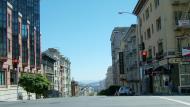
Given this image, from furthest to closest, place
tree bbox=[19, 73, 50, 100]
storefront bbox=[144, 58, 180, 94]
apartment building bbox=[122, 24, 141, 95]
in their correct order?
apartment building bbox=[122, 24, 141, 95], tree bbox=[19, 73, 50, 100], storefront bbox=[144, 58, 180, 94]

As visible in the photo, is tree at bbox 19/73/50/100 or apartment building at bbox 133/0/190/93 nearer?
apartment building at bbox 133/0/190/93

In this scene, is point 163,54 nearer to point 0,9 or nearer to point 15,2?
point 0,9

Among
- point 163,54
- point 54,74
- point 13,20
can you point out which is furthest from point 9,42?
point 54,74

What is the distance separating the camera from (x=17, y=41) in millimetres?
68688

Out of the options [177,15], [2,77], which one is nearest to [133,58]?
[2,77]

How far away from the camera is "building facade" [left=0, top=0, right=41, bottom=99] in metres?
59.9

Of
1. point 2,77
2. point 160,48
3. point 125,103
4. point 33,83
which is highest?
point 160,48

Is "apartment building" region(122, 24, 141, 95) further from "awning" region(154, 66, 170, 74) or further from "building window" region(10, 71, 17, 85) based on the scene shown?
"awning" region(154, 66, 170, 74)

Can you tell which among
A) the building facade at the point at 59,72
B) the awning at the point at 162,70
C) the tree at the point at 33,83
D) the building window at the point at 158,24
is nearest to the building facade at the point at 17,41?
the tree at the point at 33,83

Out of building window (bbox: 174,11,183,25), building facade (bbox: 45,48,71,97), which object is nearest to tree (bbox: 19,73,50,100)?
building window (bbox: 174,11,183,25)

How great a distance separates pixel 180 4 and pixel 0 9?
22341 millimetres

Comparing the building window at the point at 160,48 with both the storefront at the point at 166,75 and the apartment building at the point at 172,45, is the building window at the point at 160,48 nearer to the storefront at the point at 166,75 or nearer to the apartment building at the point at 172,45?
the apartment building at the point at 172,45

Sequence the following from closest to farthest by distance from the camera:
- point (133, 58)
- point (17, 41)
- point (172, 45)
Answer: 1. point (172, 45)
2. point (17, 41)
3. point (133, 58)

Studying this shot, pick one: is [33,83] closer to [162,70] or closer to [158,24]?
[162,70]
